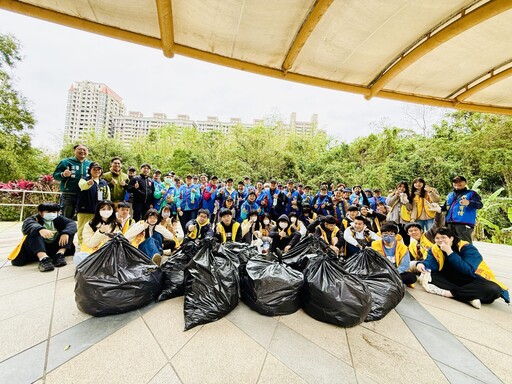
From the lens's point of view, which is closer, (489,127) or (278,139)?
(489,127)

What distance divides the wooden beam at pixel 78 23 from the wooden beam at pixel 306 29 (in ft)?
5.12

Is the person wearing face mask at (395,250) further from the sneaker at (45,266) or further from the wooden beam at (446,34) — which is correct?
the sneaker at (45,266)

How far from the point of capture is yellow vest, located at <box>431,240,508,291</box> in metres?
2.84

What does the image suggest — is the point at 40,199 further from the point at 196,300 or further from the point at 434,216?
the point at 434,216

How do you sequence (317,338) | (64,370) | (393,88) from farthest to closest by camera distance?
(393,88) < (317,338) < (64,370)

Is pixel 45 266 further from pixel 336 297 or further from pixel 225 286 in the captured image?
pixel 336 297

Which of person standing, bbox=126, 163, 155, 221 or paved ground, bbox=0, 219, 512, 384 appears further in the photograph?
person standing, bbox=126, 163, 155, 221

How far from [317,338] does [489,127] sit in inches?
565

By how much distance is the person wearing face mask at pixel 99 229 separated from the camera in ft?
9.14

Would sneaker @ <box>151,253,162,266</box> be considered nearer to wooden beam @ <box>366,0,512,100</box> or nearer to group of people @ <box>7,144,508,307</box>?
group of people @ <box>7,144,508,307</box>

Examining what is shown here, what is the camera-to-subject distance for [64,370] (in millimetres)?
1381

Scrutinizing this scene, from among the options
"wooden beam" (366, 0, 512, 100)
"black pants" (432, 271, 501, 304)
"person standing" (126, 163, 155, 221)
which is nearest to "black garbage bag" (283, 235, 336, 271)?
"black pants" (432, 271, 501, 304)

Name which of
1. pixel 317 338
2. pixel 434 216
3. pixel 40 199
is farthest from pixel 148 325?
pixel 40 199

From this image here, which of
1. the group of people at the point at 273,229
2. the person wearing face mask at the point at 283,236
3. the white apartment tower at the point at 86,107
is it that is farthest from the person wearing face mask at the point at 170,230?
the white apartment tower at the point at 86,107
